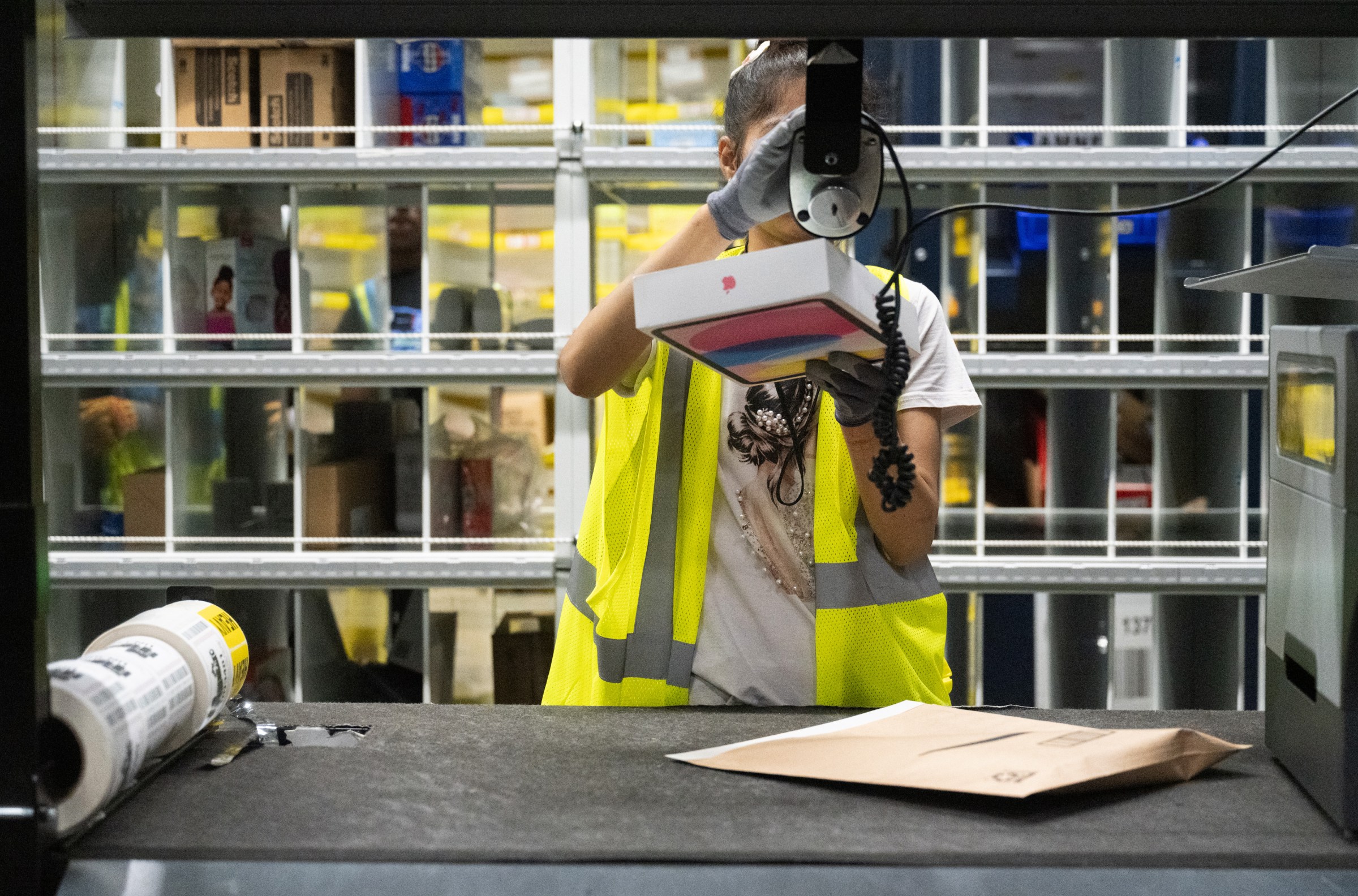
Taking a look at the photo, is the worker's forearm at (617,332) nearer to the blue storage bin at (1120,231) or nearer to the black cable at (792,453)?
the black cable at (792,453)

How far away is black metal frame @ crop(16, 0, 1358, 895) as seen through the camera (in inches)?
19.4

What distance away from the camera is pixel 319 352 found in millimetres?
2064

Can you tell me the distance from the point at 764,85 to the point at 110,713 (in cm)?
71

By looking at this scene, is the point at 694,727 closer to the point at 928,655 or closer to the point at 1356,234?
the point at 928,655

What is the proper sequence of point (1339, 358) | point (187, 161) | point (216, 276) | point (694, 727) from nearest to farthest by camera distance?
point (1339, 358) < point (694, 727) < point (187, 161) < point (216, 276)

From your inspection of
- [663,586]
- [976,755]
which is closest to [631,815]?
[976,755]

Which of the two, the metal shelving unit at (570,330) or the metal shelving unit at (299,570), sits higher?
the metal shelving unit at (570,330)

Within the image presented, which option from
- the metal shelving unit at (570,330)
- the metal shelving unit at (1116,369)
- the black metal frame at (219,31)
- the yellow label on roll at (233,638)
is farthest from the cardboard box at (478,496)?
the black metal frame at (219,31)

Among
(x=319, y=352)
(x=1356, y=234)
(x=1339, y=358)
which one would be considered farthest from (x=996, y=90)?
(x=1339, y=358)

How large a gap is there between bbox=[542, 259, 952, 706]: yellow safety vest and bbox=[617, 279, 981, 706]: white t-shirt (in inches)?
0.6

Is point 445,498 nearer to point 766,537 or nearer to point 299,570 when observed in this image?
point 299,570

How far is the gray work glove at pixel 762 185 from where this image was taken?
23.8 inches

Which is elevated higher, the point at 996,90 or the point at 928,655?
the point at 996,90

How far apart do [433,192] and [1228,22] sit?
1.87 m
